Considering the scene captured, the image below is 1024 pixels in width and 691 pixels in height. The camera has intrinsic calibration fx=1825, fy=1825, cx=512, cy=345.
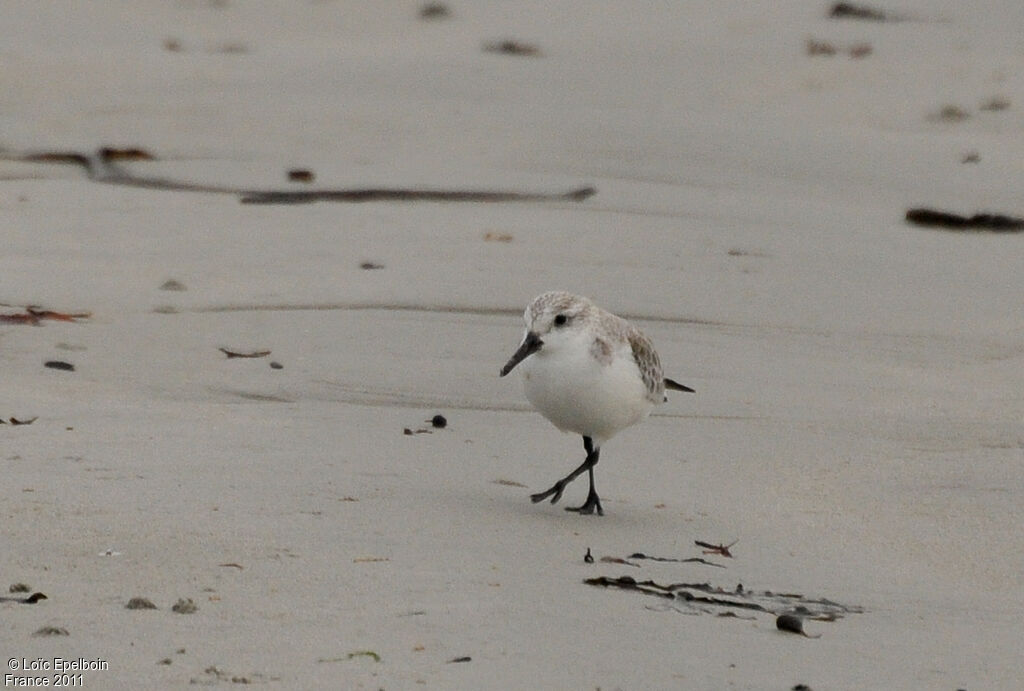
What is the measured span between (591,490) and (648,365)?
0.59 m

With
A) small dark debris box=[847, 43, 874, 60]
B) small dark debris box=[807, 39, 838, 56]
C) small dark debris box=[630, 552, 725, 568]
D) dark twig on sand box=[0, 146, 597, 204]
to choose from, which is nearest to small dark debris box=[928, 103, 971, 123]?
small dark debris box=[847, 43, 874, 60]

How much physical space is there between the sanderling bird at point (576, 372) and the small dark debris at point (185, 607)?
1.74 meters

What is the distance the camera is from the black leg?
541 centimetres

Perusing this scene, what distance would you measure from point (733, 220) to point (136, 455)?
4.41m

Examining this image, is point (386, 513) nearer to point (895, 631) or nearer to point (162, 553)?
point (162, 553)

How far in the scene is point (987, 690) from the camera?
3902 millimetres

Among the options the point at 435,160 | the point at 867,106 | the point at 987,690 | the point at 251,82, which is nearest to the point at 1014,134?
the point at 867,106

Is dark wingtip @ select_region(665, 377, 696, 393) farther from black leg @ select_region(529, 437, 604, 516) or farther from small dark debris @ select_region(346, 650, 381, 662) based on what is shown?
small dark debris @ select_region(346, 650, 381, 662)

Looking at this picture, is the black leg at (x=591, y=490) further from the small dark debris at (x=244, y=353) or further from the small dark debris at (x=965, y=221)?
the small dark debris at (x=965, y=221)

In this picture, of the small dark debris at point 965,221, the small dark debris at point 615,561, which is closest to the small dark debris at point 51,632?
the small dark debris at point 615,561

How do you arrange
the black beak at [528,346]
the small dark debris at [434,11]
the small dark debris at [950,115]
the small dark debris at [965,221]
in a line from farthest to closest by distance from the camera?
the small dark debris at [434,11]
the small dark debris at [950,115]
the small dark debris at [965,221]
the black beak at [528,346]

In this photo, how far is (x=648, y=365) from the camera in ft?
19.3

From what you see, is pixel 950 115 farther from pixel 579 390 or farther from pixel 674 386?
pixel 579 390

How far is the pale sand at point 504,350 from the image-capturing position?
13.2 ft
